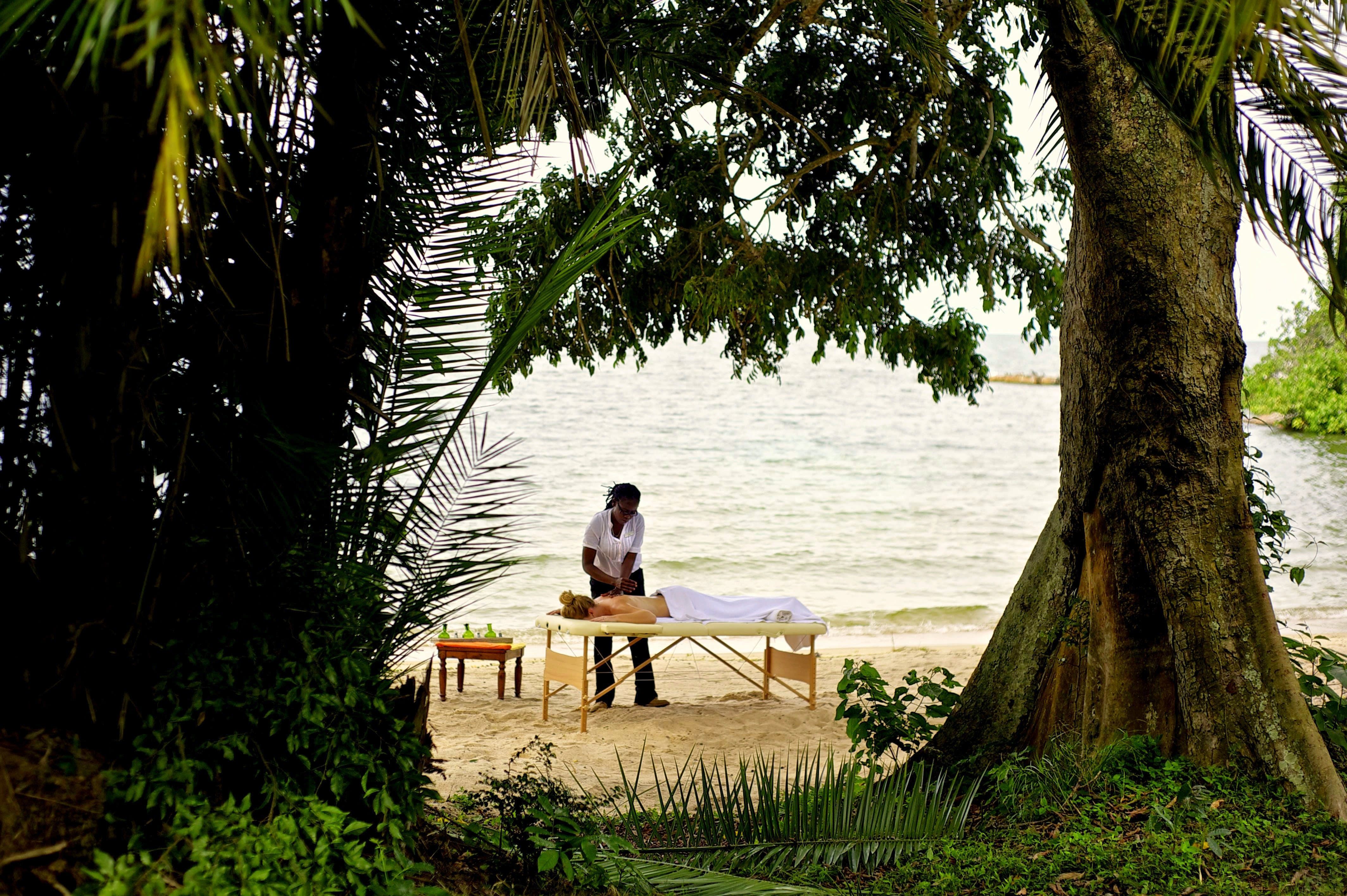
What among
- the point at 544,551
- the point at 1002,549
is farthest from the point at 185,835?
the point at 1002,549

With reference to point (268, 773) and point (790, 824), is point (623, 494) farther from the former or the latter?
point (268, 773)

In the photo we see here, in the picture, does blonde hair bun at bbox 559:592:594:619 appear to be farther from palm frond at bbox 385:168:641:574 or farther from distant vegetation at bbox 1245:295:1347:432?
distant vegetation at bbox 1245:295:1347:432

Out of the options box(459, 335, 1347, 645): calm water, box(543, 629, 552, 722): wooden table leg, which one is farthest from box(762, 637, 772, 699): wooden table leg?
box(459, 335, 1347, 645): calm water

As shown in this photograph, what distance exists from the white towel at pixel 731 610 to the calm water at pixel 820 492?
1.29 meters

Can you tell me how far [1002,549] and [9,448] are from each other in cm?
1992

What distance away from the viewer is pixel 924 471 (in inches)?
1336

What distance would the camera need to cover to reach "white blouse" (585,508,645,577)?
755 cm

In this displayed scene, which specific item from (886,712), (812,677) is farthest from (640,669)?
(886,712)

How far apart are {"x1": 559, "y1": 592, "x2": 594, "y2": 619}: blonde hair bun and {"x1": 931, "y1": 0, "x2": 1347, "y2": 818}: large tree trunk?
362 cm

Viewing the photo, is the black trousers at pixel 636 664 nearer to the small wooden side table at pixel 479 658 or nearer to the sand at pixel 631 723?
the sand at pixel 631 723

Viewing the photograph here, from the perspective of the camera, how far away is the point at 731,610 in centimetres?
728

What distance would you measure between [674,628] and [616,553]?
1.00 m

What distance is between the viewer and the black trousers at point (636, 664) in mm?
7691

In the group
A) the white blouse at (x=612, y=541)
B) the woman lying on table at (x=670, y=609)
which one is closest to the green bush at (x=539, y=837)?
the woman lying on table at (x=670, y=609)
